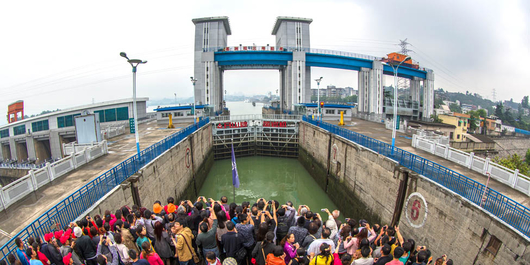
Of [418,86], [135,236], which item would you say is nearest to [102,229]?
[135,236]

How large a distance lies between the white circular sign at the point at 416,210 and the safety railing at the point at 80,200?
498 inches

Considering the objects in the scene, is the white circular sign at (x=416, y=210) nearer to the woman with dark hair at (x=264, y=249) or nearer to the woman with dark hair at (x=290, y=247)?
the woman with dark hair at (x=290, y=247)

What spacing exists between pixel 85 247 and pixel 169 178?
1037 centimetres

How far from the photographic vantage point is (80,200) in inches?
294

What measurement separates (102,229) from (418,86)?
64.8 metres

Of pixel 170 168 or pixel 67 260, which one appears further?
pixel 170 168

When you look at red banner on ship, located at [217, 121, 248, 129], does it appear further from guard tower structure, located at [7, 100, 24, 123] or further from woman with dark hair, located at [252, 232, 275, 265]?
guard tower structure, located at [7, 100, 24, 123]

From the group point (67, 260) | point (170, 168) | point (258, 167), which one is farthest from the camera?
point (258, 167)

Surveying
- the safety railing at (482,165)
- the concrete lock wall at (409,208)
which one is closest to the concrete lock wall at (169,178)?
the concrete lock wall at (409,208)

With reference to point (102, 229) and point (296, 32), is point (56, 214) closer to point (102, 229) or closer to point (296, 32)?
point (102, 229)

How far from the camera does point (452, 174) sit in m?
8.84

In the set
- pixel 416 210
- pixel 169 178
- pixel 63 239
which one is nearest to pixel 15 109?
pixel 169 178

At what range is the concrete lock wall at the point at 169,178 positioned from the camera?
31.7ft

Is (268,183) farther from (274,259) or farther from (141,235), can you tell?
(274,259)
